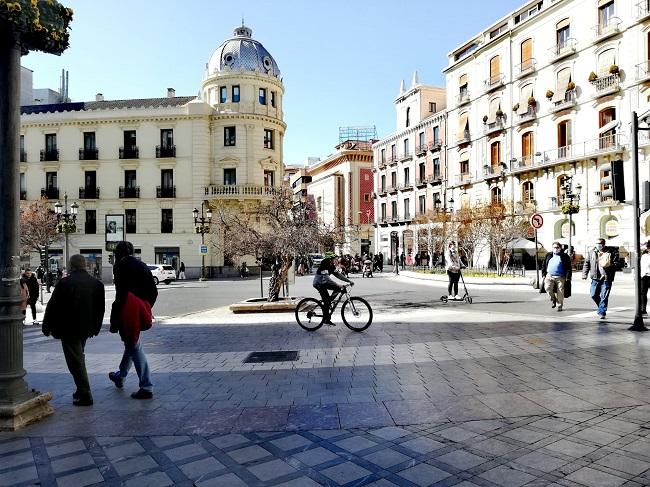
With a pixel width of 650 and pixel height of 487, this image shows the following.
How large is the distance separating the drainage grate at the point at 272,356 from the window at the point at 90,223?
3885cm

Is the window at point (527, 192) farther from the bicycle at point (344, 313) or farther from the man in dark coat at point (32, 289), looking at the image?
the man in dark coat at point (32, 289)

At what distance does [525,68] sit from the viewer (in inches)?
1471

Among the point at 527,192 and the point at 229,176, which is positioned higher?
the point at 229,176

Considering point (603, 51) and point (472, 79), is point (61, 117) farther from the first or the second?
point (603, 51)

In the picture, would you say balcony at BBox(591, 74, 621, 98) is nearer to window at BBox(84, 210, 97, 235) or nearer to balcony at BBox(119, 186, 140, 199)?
balcony at BBox(119, 186, 140, 199)

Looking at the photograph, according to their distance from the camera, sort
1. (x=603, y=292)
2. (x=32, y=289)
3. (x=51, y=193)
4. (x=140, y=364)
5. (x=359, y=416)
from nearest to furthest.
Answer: (x=359, y=416) → (x=140, y=364) → (x=603, y=292) → (x=32, y=289) → (x=51, y=193)

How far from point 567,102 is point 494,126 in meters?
6.72

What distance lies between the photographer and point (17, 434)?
464cm

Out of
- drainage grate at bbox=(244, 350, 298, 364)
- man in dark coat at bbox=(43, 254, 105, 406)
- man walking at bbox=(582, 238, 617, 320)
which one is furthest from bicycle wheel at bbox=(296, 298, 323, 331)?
man walking at bbox=(582, 238, 617, 320)

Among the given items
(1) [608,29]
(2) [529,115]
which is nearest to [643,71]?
(1) [608,29]

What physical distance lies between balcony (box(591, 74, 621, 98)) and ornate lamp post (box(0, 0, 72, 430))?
33.2 meters

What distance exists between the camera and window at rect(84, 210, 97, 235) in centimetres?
4234

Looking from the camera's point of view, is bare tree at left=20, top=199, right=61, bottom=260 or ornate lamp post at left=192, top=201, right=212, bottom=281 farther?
bare tree at left=20, top=199, right=61, bottom=260

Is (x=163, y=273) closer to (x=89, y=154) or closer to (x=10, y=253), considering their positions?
(x=89, y=154)
